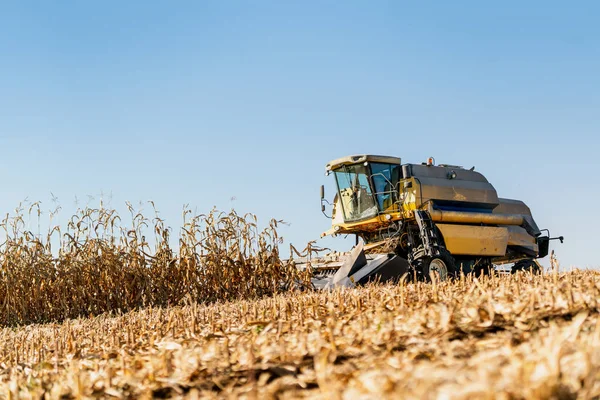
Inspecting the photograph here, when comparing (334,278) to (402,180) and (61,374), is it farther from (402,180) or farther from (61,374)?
(61,374)

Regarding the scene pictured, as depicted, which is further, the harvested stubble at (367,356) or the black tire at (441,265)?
the black tire at (441,265)

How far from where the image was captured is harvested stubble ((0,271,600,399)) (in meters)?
2.54

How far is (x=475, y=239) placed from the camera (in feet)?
46.0

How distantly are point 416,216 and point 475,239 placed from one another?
1.76m

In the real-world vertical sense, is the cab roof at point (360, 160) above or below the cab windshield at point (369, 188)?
above

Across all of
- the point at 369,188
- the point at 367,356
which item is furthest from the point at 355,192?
the point at 367,356

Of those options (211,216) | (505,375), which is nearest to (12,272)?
(211,216)

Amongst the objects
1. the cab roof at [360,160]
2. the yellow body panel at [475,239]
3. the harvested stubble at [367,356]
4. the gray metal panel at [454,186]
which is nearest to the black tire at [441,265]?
the yellow body panel at [475,239]

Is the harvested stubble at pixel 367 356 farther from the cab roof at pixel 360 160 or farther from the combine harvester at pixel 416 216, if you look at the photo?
the cab roof at pixel 360 160

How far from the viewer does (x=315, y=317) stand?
17.0ft

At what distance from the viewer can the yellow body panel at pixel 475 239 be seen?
13547mm

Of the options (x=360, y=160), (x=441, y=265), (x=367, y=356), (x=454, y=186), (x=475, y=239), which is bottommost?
(x=367, y=356)

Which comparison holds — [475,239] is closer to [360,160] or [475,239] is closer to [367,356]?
[360,160]

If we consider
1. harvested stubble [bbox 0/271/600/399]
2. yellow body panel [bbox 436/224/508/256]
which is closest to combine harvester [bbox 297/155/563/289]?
yellow body panel [bbox 436/224/508/256]
